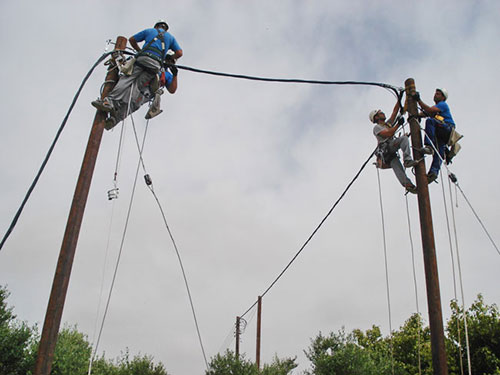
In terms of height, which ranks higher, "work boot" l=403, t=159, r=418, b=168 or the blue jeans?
the blue jeans

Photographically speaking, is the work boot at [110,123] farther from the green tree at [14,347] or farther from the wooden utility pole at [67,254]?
the green tree at [14,347]

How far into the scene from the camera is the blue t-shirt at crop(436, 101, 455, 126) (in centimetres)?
659

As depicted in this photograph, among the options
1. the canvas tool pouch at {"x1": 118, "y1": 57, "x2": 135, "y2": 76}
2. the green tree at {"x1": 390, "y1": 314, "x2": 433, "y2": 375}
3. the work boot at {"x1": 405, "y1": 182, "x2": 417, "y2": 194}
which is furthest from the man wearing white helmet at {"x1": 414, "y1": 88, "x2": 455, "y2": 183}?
the green tree at {"x1": 390, "y1": 314, "x2": 433, "y2": 375}

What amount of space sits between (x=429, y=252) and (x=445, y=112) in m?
2.73

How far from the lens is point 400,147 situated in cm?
634

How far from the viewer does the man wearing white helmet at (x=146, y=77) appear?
221 inches

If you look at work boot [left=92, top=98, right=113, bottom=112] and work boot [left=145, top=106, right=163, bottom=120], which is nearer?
work boot [left=92, top=98, right=113, bottom=112]

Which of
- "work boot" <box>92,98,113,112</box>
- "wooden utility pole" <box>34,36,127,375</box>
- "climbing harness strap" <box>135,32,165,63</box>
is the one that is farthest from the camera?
"climbing harness strap" <box>135,32,165,63</box>

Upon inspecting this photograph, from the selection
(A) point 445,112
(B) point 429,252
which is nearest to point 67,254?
(B) point 429,252

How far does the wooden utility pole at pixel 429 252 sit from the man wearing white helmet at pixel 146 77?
11.3 feet

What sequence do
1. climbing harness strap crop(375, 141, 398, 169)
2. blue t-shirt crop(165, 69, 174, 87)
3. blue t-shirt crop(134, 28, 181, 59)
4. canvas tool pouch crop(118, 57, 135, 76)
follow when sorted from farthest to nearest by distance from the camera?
1. climbing harness strap crop(375, 141, 398, 169)
2. blue t-shirt crop(165, 69, 174, 87)
3. blue t-shirt crop(134, 28, 181, 59)
4. canvas tool pouch crop(118, 57, 135, 76)

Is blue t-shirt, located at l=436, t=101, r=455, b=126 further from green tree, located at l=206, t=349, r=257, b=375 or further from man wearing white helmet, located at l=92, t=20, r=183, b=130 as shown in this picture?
green tree, located at l=206, t=349, r=257, b=375

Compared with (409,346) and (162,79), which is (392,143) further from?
(409,346)

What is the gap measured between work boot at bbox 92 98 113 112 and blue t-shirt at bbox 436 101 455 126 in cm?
471
